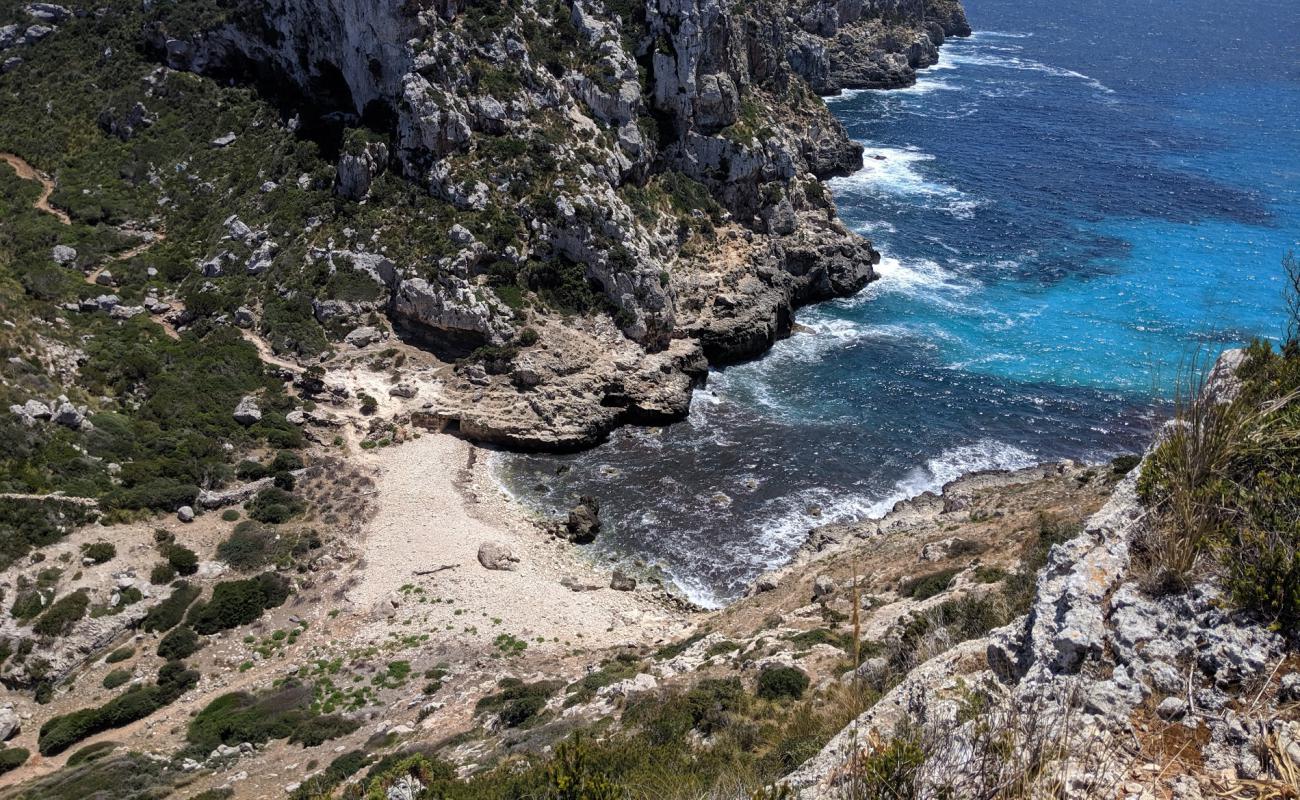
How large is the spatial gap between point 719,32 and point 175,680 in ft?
176

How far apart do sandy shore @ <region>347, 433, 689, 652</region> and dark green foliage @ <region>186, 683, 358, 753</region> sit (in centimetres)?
551

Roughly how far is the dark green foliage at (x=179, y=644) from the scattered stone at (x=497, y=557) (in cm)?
1141

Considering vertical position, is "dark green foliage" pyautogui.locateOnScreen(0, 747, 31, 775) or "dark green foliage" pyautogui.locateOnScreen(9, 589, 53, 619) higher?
"dark green foliage" pyautogui.locateOnScreen(9, 589, 53, 619)

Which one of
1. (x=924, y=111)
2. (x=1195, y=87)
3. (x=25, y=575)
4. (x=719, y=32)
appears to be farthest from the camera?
(x=1195, y=87)

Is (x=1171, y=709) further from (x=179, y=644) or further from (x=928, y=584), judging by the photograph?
(x=179, y=644)

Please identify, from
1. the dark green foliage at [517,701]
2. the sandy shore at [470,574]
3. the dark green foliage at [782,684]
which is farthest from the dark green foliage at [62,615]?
the dark green foliage at [782,684]

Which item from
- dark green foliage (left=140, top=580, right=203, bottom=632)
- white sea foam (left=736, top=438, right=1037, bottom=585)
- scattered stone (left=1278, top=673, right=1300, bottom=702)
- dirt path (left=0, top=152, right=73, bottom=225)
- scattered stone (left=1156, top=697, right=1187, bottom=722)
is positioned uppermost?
dirt path (left=0, top=152, right=73, bottom=225)

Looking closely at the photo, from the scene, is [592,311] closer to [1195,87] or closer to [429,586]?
[429,586]

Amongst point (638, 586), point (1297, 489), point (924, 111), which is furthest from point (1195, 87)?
point (1297, 489)

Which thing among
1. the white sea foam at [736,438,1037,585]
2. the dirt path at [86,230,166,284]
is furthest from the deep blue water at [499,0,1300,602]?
the dirt path at [86,230,166,284]

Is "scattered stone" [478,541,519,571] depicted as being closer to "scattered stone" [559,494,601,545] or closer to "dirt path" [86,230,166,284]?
"scattered stone" [559,494,601,545]

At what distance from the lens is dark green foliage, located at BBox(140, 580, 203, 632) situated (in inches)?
1195

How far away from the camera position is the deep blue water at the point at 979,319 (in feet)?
134

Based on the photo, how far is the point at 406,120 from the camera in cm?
4931
